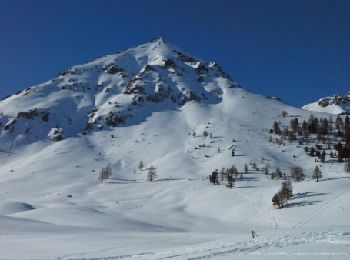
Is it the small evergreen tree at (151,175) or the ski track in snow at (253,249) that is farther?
the small evergreen tree at (151,175)

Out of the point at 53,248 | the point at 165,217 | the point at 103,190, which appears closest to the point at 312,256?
the point at 53,248

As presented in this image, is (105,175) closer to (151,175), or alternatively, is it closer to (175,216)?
(151,175)

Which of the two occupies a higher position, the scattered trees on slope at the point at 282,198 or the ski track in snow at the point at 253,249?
the scattered trees on slope at the point at 282,198

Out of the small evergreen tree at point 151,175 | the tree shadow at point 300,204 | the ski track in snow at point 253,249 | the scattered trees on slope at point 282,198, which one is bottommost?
the ski track in snow at point 253,249

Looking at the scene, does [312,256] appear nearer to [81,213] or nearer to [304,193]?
[81,213]

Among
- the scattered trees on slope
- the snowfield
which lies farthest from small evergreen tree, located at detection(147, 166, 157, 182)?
the scattered trees on slope

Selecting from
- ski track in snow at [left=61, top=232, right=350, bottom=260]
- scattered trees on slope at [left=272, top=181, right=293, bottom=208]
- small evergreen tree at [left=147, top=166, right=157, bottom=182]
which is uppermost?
small evergreen tree at [left=147, top=166, right=157, bottom=182]

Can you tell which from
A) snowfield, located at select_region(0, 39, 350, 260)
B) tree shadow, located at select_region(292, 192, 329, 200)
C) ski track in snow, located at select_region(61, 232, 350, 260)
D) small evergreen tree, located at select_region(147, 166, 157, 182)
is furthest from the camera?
small evergreen tree, located at select_region(147, 166, 157, 182)

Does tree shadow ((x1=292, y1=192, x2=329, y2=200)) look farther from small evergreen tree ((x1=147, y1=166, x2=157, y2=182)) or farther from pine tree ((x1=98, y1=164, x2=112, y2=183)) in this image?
pine tree ((x1=98, y1=164, x2=112, y2=183))

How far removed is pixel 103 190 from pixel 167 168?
4048 centimetres

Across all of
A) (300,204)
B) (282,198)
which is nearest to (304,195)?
(282,198)

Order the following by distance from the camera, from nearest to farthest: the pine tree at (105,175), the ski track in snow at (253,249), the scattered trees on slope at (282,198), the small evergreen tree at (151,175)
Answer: the ski track in snow at (253,249) < the scattered trees on slope at (282,198) < the small evergreen tree at (151,175) < the pine tree at (105,175)

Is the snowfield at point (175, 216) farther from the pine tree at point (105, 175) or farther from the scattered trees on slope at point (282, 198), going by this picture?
the pine tree at point (105, 175)

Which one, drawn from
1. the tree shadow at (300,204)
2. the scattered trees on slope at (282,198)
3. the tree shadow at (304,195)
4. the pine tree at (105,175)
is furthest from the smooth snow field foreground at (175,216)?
the pine tree at (105,175)
